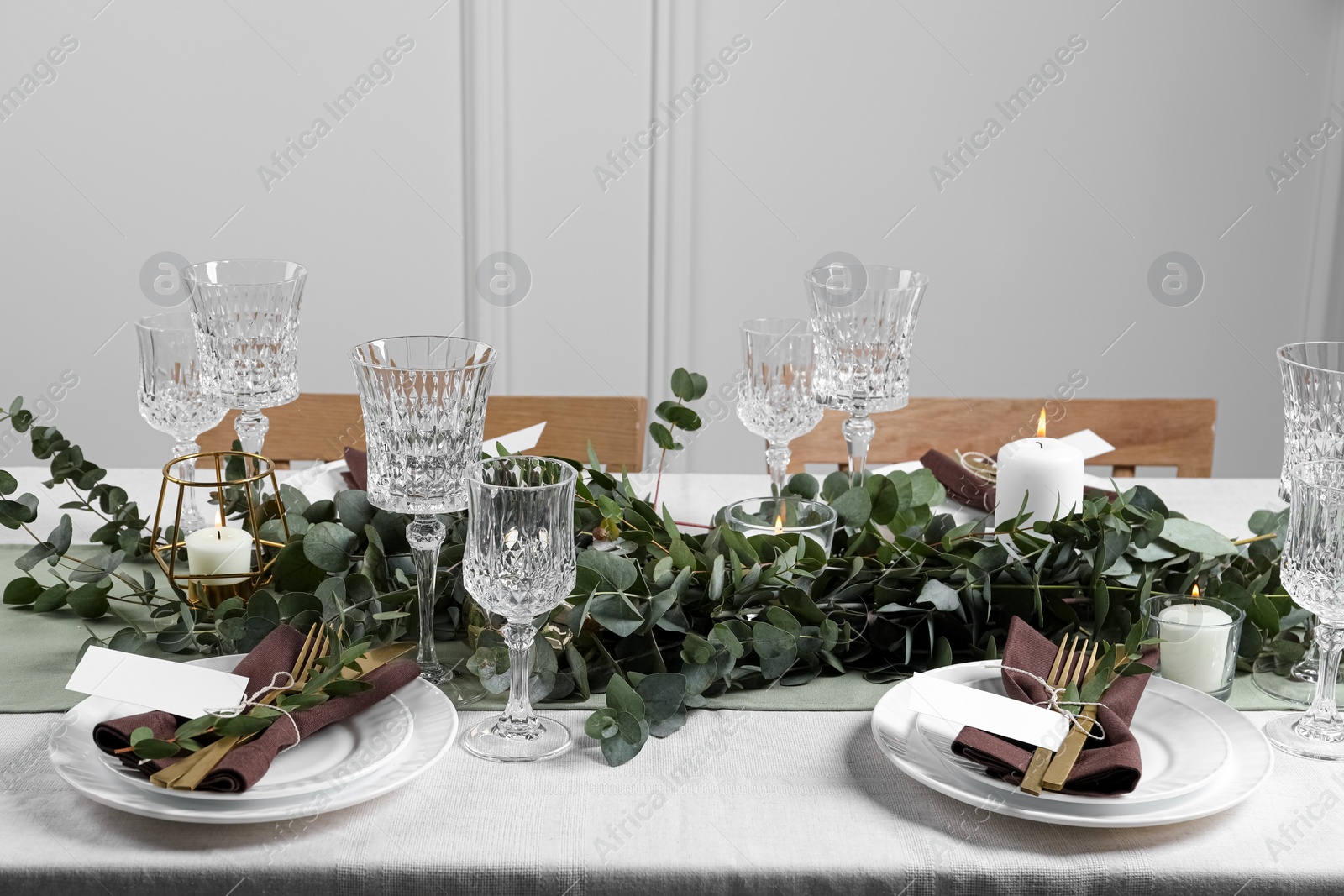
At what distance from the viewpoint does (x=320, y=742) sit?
3.20ft

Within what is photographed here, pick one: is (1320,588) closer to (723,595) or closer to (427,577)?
(723,595)

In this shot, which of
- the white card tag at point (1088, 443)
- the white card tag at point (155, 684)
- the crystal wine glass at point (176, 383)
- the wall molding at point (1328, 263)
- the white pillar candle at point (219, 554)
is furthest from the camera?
the wall molding at point (1328, 263)

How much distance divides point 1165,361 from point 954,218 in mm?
743

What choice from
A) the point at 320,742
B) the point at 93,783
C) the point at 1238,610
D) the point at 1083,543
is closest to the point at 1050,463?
the point at 1083,543

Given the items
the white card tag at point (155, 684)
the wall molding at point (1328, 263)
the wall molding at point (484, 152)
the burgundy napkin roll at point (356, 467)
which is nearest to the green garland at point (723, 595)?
the white card tag at point (155, 684)

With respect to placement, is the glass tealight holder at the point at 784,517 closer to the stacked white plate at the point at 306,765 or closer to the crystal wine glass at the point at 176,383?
the stacked white plate at the point at 306,765

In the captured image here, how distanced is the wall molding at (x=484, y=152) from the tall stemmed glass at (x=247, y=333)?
6.10 ft

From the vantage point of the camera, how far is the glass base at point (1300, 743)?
1002mm

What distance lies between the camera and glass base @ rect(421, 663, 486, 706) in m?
1.10

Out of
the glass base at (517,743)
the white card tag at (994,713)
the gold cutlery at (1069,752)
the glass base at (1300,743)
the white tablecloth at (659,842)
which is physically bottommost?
the white tablecloth at (659,842)

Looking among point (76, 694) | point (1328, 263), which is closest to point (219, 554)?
point (76, 694)

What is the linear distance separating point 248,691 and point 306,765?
3.8 inches

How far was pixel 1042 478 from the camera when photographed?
1293 mm

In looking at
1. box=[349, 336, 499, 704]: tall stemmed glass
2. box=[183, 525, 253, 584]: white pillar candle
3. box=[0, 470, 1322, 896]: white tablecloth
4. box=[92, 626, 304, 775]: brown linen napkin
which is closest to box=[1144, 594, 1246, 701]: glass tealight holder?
box=[0, 470, 1322, 896]: white tablecloth
